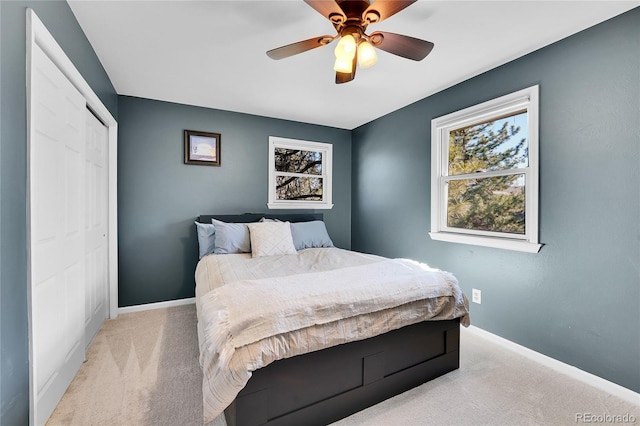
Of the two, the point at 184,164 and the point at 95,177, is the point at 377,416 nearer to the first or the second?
the point at 95,177

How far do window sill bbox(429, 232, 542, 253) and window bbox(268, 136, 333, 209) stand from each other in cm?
185

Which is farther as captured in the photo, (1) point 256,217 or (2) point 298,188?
(2) point 298,188

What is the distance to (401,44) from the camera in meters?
1.69

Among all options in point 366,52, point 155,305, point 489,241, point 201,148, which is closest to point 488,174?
point 489,241

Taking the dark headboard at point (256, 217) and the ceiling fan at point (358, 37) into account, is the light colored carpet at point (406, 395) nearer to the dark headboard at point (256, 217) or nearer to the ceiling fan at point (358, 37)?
the dark headboard at point (256, 217)

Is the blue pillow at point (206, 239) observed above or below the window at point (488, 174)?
below

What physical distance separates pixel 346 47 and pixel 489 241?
2.06m

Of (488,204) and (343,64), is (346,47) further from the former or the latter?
(488,204)

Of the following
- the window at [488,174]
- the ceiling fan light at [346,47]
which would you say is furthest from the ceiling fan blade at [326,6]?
the window at [488,174]

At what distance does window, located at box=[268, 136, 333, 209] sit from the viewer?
12.9 ft

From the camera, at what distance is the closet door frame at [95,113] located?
1.27 m

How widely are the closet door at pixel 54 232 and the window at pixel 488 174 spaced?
3.12m

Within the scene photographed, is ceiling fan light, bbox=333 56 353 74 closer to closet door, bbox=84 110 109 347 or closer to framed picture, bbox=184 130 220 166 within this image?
closet door, bbox=84 110 109 347

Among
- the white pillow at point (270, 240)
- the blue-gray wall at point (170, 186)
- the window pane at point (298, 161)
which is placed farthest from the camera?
the window pane at point (298, 161)
